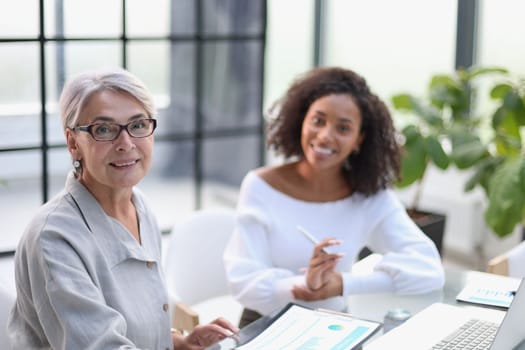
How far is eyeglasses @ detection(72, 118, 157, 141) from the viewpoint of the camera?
6.12 ft

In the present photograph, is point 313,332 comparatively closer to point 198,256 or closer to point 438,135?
point 198,256

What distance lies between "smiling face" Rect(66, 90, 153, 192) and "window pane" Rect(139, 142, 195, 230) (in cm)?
199

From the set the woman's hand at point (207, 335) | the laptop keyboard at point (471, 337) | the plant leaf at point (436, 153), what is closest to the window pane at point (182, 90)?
the plant leaf at point (436, 153)

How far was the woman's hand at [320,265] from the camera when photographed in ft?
7.68

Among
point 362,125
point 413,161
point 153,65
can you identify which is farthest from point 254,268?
point 153,65

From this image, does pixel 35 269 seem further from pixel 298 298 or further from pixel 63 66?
pixel 63 66

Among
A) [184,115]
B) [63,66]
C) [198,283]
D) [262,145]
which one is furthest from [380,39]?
[198,283]

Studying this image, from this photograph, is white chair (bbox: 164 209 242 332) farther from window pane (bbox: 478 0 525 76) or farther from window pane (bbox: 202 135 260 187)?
window pane (bbox: 478 0 525 76)

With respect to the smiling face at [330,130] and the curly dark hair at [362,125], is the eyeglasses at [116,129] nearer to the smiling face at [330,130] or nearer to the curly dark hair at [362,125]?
the smiling face at [330,130]

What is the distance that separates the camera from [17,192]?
3469mm

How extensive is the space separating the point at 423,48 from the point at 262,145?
148cm

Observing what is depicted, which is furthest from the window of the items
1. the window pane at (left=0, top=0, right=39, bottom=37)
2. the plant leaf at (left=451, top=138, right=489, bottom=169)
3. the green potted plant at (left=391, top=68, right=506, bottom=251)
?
the plant leaf at (left=451, top=138, right=489, bottom=169)

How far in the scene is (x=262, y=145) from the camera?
423 cm

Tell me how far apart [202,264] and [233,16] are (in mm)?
1413
